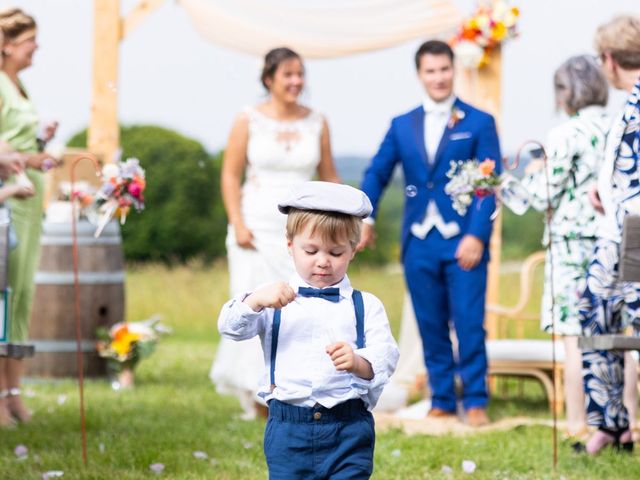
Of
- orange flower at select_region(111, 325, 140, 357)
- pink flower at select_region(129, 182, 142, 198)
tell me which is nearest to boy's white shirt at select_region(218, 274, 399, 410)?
pink flower at select_region(129, 182, 142, 198)

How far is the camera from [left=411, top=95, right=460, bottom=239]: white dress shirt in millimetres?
6930

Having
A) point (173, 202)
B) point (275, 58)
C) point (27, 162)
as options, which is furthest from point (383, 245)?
point (27, 162)

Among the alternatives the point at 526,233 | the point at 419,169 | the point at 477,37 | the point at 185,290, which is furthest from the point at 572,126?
the point at 526,233

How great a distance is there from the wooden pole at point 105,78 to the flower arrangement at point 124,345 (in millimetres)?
1210

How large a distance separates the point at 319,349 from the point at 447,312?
12.0 feet

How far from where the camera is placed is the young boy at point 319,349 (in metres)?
3.54

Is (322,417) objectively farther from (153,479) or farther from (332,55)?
(332,55)

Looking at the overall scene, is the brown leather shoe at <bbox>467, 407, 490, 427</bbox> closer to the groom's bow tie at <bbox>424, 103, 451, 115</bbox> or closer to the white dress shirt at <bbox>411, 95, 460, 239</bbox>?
the white dress shirt at <bbox>411, 95, 460, 239</bbox>

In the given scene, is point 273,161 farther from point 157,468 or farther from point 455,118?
point 157,468

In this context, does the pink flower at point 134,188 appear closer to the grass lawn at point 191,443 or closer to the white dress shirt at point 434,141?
the grass lawn at point 191,443

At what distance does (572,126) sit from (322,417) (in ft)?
9.77

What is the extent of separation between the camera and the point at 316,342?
11.8ft

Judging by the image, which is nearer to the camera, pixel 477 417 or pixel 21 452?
pixel 21 452

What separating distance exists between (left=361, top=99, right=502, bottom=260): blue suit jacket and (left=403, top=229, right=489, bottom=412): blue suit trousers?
0.13 m
